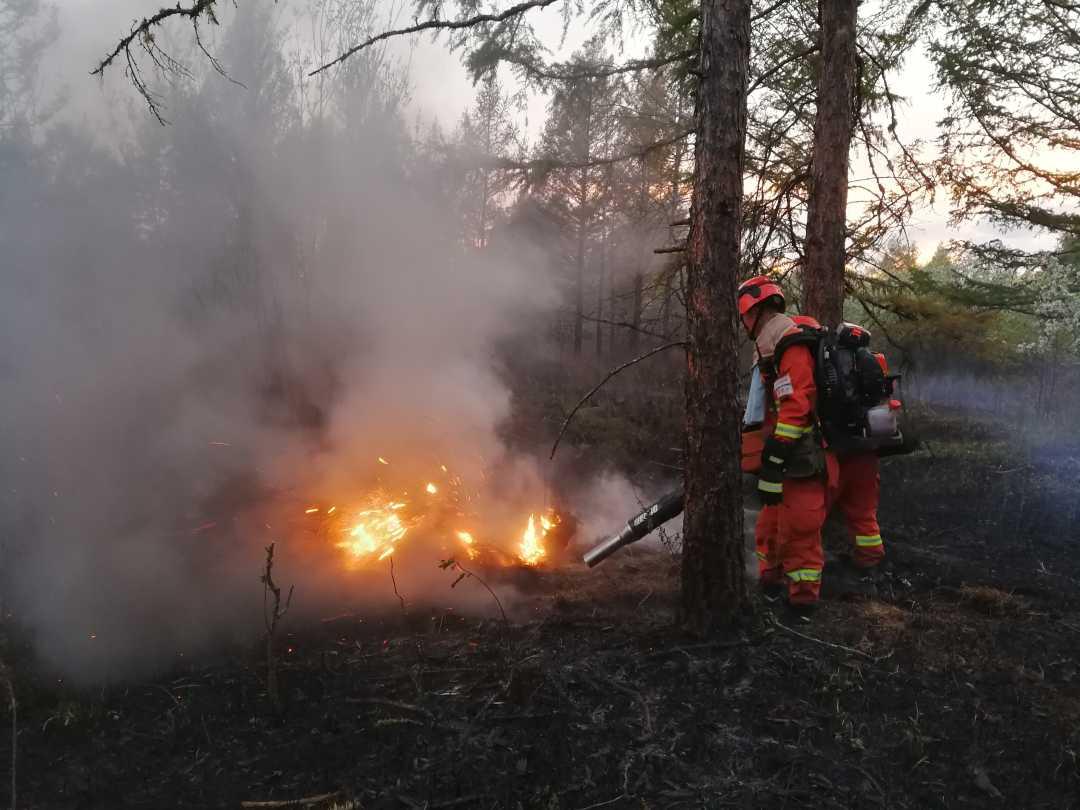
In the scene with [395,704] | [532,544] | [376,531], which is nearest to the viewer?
[395,704]

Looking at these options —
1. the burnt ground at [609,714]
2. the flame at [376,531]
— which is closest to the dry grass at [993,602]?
the burnt ground at [609,714]

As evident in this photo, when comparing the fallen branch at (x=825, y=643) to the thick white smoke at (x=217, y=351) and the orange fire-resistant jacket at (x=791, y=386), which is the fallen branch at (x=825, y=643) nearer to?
the orange fire-resistant jacket at (x=791, y=386)

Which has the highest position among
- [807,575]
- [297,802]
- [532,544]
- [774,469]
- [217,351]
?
[217,351]

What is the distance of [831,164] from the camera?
6023 mm

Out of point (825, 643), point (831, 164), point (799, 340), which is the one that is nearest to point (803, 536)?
point (825, 643)

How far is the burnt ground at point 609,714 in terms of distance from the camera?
8.98ft

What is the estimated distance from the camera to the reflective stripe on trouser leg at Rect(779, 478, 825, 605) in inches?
171

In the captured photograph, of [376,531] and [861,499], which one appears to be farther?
[376,531]

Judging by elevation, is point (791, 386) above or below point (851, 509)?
above

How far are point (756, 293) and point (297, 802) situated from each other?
13.9 ft

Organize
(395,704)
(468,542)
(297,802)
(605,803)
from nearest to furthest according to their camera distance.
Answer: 1. (605,803)
2. (297,802)
3. (395,704)
4. (468,542)

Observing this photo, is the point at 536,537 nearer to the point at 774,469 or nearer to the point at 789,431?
the point at 774,469

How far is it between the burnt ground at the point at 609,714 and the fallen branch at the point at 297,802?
4cm

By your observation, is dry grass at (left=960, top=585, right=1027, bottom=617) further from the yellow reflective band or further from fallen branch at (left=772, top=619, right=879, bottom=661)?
the yellow reflective band
